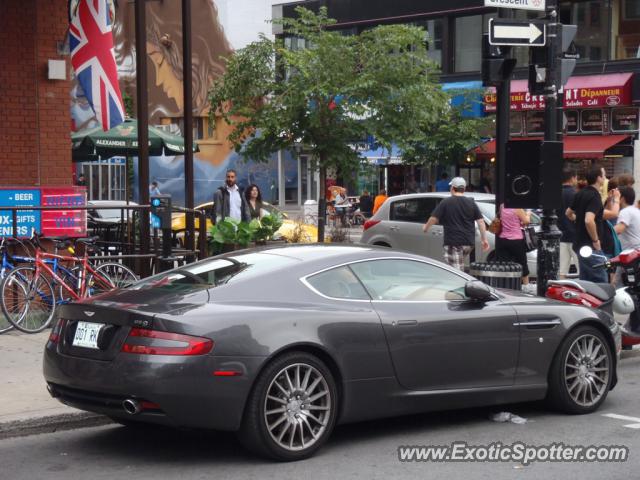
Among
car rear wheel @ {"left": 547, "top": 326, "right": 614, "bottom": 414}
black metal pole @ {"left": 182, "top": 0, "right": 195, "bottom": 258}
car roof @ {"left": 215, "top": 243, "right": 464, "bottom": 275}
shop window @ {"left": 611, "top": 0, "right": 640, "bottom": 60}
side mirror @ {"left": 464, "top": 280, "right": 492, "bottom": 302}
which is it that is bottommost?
car rear wheel @ {"left": 547, "top": 326, "right": 614, "bottom": 414}

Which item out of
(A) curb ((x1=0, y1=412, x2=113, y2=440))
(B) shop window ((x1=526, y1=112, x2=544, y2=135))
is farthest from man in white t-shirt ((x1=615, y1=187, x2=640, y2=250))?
(B) shop window ((x1=526, y1=112, x2=544, y2=135))

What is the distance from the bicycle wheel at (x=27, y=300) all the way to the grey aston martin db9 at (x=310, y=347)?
161 inches

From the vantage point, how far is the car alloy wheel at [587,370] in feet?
25.7

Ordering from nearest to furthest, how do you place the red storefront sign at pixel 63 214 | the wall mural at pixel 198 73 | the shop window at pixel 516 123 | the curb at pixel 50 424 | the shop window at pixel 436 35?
1. the curb at pixel 50 424
2. the red storefront sign at pixel 63 214
3. the shop window at pixel 516 123
4. the shop window at pixel 436 35
5. the wall mural at pixel 198 73

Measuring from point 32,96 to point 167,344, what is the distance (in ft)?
25.5

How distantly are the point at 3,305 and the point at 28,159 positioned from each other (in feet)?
9.14

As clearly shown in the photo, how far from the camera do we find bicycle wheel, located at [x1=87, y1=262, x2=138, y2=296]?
11.8 m

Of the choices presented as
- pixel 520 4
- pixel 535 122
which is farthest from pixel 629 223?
pixel 535 122

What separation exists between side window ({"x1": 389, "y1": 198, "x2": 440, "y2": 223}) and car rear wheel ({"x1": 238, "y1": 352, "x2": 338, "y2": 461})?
11.6 metres

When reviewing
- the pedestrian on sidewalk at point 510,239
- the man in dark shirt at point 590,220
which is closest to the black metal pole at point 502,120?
the man in dark shirt at point 590,220

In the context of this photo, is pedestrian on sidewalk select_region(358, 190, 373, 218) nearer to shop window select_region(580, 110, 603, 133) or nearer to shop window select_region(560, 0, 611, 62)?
shop window select_region(580, 110, 603, 133)

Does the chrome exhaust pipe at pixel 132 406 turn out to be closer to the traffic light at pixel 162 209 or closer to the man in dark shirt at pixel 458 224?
the traffic light at pixel 162 209

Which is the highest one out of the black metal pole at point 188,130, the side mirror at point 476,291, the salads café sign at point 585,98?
the salads café sign at point 585,98

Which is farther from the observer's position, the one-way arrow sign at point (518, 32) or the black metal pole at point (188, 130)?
the black metal pole at point (188, 130)
